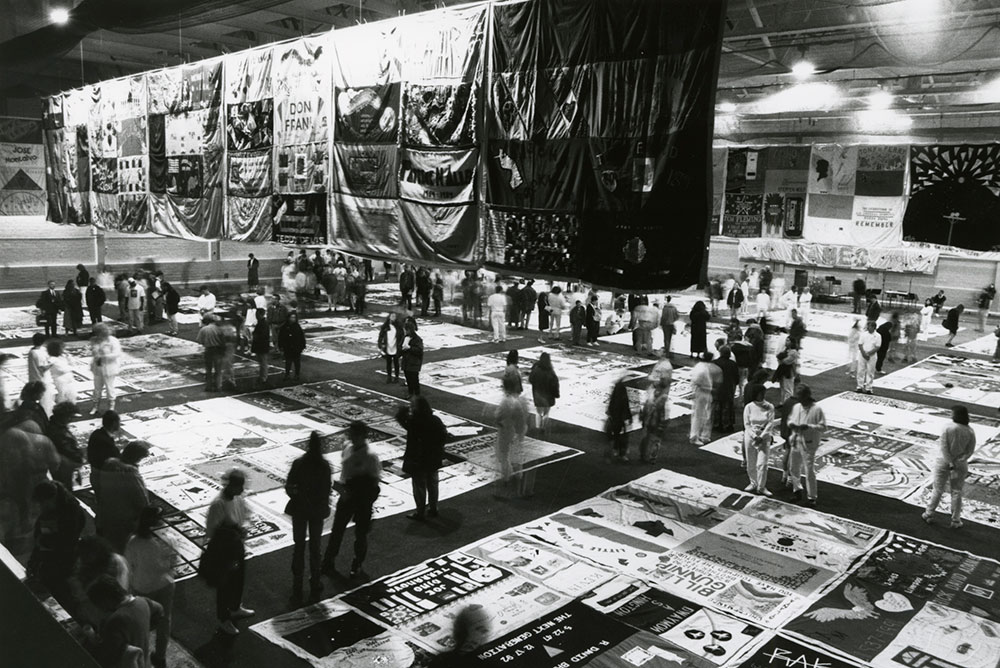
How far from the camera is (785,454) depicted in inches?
428

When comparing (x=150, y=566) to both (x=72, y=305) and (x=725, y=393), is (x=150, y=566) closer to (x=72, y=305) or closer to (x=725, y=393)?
(x=725, y=393)

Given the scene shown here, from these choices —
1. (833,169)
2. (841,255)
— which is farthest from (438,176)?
(841,255)

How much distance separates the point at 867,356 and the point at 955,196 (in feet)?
34.5

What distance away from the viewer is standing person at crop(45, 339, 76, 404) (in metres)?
12.3

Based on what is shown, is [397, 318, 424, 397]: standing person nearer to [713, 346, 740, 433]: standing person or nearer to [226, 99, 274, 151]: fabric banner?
[226, 99, 274, 151]: fabric banner

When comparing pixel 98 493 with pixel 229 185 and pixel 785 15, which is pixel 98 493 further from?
pixel 785 15

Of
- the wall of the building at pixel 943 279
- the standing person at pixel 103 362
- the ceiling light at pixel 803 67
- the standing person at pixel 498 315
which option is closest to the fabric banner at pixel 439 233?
the standing person at pixel 103 362

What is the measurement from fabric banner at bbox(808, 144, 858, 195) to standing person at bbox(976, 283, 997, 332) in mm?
6858

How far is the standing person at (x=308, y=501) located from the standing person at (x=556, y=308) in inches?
595

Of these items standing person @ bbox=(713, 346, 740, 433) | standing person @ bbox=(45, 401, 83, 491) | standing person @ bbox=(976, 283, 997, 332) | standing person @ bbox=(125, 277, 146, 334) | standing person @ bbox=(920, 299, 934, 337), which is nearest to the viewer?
standing person @ bbox=(45, 401, 83, 491)

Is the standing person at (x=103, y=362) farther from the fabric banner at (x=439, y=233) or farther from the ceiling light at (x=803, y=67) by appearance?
the ceiling light at (x=803, y=67)

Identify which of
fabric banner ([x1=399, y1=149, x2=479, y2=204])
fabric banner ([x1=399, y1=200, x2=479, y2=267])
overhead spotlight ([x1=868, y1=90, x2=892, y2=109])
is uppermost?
overhead spotlight ([x1=868, y1=90, x2=892, y2=109])

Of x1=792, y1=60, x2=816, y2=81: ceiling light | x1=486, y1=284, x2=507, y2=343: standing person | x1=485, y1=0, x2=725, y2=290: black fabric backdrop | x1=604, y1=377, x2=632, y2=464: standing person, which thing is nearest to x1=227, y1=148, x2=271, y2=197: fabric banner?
x1=485, y1=0, x2=725, y2=290: black fabric backdrop

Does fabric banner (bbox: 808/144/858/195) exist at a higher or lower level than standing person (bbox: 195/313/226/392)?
higher
